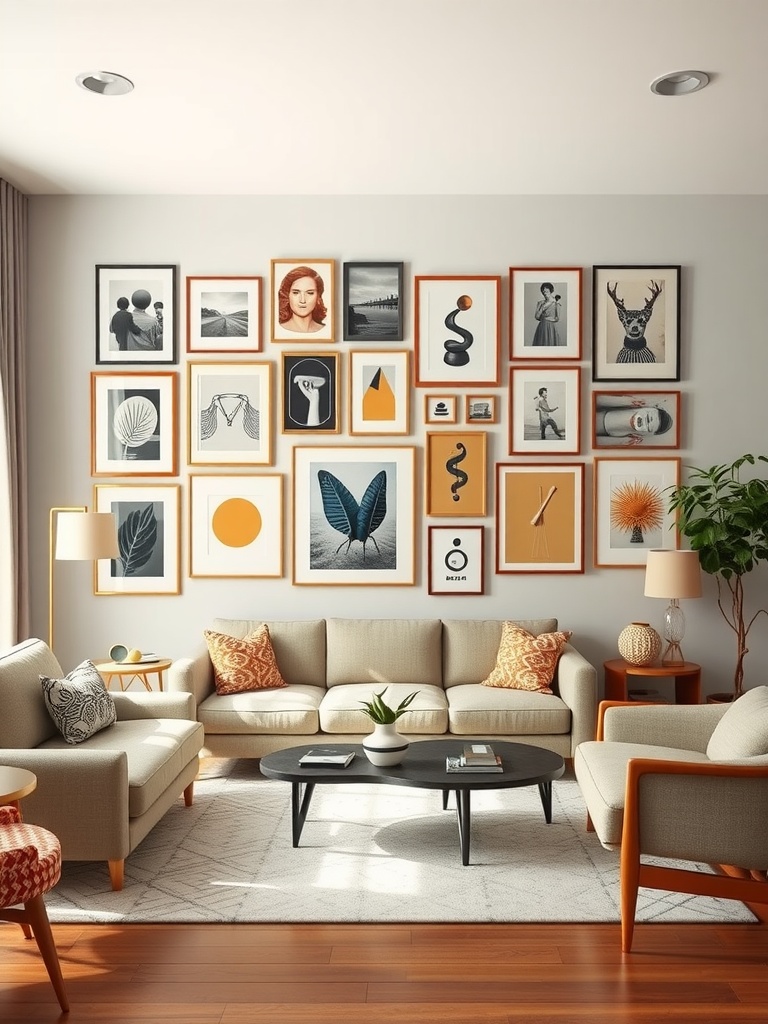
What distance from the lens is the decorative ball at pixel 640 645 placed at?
583cm

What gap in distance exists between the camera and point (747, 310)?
6.25 metres

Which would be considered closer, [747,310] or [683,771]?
[683,771]

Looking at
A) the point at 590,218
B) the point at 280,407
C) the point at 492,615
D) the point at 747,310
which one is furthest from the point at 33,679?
the point at 747,310

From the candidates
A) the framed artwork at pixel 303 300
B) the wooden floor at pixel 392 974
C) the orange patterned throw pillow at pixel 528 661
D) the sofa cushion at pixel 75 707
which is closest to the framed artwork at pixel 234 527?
the framed artwork at pixel 303 300

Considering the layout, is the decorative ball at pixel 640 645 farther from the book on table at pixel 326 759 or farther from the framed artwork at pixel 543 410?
the book on table at pixel 326 759

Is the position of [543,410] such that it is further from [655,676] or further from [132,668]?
[132,668]

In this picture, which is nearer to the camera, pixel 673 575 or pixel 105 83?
pixel 105 83

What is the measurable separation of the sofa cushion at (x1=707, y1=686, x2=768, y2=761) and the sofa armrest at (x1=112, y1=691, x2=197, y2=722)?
8.25 feet

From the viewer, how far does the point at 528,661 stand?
574 centimetres

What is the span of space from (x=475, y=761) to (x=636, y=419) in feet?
9.19

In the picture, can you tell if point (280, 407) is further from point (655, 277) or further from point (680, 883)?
point (680, 883)

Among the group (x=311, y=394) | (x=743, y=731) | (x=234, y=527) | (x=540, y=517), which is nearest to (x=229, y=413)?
(x=311, y=394)

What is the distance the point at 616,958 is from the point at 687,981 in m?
0.25

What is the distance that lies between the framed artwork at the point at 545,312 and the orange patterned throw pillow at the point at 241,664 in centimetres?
242
